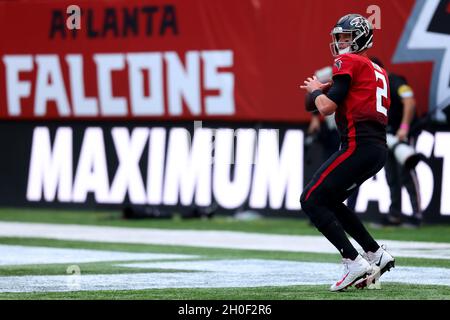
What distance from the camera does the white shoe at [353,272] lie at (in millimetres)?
10109

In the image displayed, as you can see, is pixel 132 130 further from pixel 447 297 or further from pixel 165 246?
pixel 447 297

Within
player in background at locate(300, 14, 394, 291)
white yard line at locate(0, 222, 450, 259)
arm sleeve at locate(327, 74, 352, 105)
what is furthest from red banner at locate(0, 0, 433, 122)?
arm sleeve at locate(327, 74, 352, 105)

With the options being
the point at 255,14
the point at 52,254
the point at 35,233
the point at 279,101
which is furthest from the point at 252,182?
the point at 52,254

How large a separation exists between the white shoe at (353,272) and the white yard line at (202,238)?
3.51m

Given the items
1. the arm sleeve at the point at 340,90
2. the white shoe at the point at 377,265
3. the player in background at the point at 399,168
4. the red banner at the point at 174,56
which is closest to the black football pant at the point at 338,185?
the white shoe at the point at 377,265

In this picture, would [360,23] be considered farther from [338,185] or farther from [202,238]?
[202,238]

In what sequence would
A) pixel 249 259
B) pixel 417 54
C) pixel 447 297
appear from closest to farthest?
pixel 447 297 < pixel 249 259 < pixel 417 54

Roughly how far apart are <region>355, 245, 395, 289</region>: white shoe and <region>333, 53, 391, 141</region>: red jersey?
2.95 ft

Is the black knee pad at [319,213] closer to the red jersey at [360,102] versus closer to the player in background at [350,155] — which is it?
the player in background at [350,155]

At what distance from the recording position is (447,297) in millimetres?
9656

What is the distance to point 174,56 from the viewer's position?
2133cm

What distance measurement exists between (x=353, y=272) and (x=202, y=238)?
6.77 meters

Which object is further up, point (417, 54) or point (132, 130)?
point (417, 54)

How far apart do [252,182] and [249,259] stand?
689 centimetres
